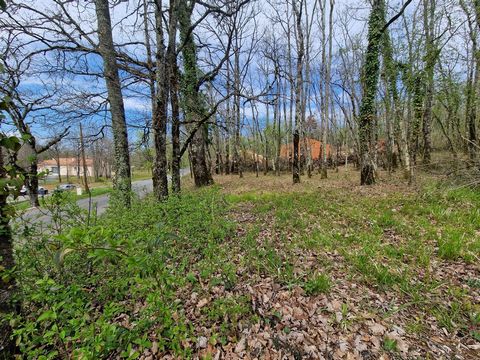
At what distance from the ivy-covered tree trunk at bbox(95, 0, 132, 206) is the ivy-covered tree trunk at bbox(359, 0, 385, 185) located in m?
7.82

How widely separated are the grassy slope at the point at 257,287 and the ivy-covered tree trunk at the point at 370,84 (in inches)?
143

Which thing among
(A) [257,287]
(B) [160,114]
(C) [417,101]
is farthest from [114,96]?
(C) [417,101]

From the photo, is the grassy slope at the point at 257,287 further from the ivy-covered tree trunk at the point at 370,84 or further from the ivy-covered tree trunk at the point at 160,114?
the ivy-covered tree trunk at the point at 370,84

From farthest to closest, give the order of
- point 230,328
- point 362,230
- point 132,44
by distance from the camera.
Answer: point 132,44 < point 362,230 < point 230,328

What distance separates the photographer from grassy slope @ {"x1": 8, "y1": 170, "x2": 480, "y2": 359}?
1.64 meters

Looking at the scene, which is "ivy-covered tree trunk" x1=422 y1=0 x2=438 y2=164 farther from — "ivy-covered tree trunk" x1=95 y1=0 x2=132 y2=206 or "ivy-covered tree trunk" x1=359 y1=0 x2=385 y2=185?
"ivy-covered tree trunk" x1=95 y1=0 x2=132 y2=206

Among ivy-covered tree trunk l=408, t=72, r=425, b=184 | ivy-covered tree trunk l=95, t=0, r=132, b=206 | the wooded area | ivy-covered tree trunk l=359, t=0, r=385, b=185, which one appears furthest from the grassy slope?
ivy-covered tree trunk l=408, t=72, r=425, b=184

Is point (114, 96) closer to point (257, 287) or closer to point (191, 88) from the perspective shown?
Result: point (191, 88)

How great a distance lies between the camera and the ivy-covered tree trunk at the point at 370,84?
7.27 meters

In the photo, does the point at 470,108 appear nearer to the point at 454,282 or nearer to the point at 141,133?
the point at 454,282

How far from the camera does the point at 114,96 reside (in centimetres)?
524

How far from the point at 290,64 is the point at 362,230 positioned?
15728 mm

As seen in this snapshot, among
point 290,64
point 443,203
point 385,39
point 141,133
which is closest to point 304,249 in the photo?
point 443,203

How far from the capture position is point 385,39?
26.2 feet
